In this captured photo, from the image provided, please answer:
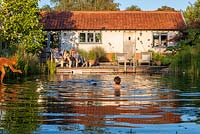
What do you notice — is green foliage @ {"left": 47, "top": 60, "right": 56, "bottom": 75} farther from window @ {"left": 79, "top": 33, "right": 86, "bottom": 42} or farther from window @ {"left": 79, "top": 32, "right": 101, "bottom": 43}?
window @ {"left": 79, "top": 33, "right": 86, "bottom": 42}

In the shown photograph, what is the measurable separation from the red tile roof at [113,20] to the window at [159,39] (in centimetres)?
78

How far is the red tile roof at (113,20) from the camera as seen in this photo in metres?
52.2

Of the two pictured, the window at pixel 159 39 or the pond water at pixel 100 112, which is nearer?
the pond water at pixel 100 112

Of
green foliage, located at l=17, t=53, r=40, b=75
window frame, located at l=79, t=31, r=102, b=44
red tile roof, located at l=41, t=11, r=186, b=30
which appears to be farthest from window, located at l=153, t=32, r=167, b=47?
green foliage, located at l=17, t=53, r=40, b=75

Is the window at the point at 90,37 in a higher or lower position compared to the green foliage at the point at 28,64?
higher

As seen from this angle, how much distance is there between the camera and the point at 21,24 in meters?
39.8

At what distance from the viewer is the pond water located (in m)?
11.3

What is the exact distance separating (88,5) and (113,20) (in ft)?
123

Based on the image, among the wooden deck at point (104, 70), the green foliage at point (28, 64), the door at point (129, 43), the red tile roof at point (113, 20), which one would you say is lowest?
the wooden deck at point (104, 70)

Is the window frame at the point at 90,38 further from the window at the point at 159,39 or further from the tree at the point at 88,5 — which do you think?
the tree at the point at 88,5

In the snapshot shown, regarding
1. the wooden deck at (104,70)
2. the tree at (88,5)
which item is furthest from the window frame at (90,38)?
the tree at (88,5)

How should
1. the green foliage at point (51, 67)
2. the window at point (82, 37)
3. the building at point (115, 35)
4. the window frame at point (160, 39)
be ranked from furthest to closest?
the window at point (82, 37) → the window frame at point (160, 39) → the building at point (115, 35) → the green foliage at point (51, 67)

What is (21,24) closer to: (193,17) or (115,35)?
(115,35)

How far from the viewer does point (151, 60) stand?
4494 cm
